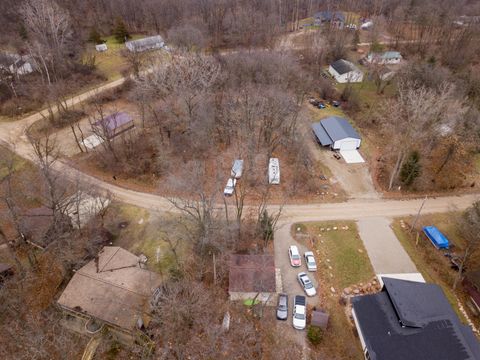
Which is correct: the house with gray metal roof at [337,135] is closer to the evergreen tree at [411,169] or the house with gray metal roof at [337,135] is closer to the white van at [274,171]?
the evergreen tree at [411,169]

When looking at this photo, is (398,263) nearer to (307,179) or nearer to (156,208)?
(307,179)

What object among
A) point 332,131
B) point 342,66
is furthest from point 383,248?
point 342,66

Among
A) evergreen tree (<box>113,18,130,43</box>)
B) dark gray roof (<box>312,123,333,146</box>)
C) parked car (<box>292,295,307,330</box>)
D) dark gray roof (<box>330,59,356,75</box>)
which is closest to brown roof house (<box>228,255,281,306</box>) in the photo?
parked car (<box>292,295,307,330</box>)

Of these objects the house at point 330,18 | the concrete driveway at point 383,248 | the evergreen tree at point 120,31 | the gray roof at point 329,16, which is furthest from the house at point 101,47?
the concrete driveway at point 383,248

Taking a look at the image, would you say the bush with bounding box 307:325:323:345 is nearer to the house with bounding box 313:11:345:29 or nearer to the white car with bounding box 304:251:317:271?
the white car with bounding box 304:251:317:271

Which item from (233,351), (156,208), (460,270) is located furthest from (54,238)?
(460,270)

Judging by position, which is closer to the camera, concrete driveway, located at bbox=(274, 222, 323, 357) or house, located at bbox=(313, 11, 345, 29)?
concrete driveway, located at bbox=(274, 222, 323, 357)
